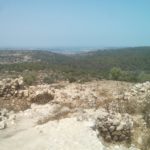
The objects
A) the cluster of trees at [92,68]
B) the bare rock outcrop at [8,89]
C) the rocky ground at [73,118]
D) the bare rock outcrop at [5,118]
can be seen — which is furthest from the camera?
the cluster of trees at [92,68]

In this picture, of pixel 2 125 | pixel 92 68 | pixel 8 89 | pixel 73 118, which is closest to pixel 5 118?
pixel 2 125

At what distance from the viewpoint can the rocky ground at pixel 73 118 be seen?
10348 mm

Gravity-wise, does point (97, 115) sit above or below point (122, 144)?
above

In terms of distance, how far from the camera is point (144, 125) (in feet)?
39.8

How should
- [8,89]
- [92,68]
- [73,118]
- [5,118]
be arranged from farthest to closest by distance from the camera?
[92,68], [8,89], [5,118], [73,118]

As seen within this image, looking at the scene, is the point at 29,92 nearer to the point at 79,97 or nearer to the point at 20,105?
the point at 20,105

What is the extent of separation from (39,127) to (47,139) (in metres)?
1.32

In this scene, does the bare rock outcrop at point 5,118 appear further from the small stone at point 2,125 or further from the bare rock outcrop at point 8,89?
the bare rock outcrop at point 8,89

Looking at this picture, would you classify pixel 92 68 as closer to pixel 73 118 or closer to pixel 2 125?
pixel 73 118

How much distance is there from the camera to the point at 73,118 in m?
12.0

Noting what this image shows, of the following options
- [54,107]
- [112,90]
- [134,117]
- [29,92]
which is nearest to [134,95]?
[112,90]

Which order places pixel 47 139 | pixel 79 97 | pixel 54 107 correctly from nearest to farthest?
pixel 47 139 → pixel 54 107 → pixel 79 97

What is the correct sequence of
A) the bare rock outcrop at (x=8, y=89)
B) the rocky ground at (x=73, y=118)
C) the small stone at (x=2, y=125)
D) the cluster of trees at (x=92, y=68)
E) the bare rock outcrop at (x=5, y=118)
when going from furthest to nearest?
the cluster of trees at (x=92, y=68) → the bare rock outcrop at (x=8, y=89) → the bare rock outcrop at (x=5, y=118) → the small stone at (x=2, y=125) → the rocky ground at (x=73, y=118)

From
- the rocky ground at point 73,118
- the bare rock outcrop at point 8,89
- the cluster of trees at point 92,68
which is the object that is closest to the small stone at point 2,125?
the rocky ground at point 73,118
